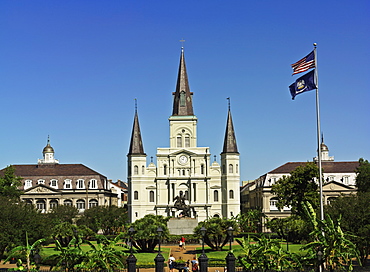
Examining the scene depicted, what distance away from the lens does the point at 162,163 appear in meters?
110

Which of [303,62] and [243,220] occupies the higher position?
[303,62]

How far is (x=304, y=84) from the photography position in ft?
116

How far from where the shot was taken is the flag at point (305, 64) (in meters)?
35.0

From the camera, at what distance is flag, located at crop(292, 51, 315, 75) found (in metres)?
35.0

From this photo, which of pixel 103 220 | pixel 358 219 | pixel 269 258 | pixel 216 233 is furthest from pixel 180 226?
pixel 269 258

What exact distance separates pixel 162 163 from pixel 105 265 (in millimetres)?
79907

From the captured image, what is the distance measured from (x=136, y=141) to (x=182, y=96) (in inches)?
539

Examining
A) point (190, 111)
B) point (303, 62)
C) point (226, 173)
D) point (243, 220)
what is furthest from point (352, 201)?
point (190, 111)

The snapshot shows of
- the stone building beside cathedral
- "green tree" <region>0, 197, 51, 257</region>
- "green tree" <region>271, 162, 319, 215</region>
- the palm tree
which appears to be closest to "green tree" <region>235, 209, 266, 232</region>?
"green tree" <region>271, 162, 319, 215</region>

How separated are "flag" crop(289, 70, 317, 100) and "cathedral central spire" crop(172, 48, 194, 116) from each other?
78315mm

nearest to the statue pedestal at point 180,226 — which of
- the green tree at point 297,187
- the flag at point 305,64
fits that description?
the green tree at point 297,187

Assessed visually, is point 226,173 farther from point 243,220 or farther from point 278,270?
point 278,270

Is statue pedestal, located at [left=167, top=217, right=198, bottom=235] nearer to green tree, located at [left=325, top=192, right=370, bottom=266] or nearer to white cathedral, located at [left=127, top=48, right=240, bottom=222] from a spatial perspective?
white cathedral, located at [left=127, top=48, right=240, bottom=222]

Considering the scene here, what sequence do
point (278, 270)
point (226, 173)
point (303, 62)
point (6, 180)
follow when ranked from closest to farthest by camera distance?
point (278, 270) → point (303, 62) → point (6, 180) → point (226, 173)
